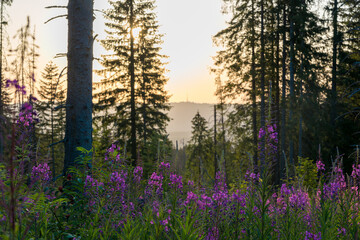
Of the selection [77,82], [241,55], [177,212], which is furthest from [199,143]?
[177,212]

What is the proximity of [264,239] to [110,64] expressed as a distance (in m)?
18.6

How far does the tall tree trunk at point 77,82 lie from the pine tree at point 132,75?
44.3 ft

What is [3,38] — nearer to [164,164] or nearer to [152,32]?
[152,32]

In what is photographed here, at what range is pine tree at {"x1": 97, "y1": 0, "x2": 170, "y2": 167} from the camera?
1991 cm

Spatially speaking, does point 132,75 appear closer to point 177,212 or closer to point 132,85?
point 132,85

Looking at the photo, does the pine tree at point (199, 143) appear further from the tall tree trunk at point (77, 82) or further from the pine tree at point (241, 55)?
the tall tree trunk at point (77, 82)

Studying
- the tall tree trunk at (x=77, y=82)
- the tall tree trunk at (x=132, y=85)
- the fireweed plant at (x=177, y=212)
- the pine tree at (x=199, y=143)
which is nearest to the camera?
the fireweed plant at (x=177, y=212)

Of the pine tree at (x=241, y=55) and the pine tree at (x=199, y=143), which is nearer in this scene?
the pine tree at (x=241, y=55)

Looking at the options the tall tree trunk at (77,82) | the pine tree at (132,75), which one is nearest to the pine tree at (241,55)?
the pine tree at (132,75)

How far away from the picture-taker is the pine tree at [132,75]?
19906 mm

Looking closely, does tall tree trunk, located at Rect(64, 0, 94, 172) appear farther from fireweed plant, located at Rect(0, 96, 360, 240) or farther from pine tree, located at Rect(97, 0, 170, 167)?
pine tree, located at Rect(97, 0, 170, 167)

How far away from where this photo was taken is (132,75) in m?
19.9

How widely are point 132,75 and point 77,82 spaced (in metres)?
14.6

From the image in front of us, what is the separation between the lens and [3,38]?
→ 900 inches
